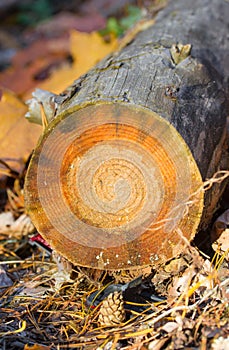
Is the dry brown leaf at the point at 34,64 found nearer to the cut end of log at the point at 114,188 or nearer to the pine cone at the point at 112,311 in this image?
the cut end of log at the point at 114,188

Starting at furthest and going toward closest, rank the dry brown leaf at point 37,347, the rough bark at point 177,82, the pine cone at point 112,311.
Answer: the rough bark at point 177,82 → the pine cone at point 112,311 → the dry brown leaf at point 37,347

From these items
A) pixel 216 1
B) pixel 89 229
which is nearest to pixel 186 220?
pixel 89 229

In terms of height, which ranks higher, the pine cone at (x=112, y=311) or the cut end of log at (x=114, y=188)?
the cut end of log at (x=114, y=188)

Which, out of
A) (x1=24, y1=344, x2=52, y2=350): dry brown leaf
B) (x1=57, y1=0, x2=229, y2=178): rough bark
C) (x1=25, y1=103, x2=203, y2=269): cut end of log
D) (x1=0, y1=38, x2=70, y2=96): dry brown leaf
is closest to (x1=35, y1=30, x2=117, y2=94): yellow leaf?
(x1=0, y1=38, x2=70, y2=96): dry brown leaf

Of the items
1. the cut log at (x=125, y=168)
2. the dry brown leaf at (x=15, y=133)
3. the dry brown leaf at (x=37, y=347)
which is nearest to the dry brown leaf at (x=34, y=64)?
the dry brown leaf at (x=15, y=133)

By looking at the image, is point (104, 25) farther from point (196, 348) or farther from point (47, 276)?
point (196, 348)

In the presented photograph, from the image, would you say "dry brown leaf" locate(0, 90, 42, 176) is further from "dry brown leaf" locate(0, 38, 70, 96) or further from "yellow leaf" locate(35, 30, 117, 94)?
"dry brown leaf" locate(0, 38, 70, 96)
